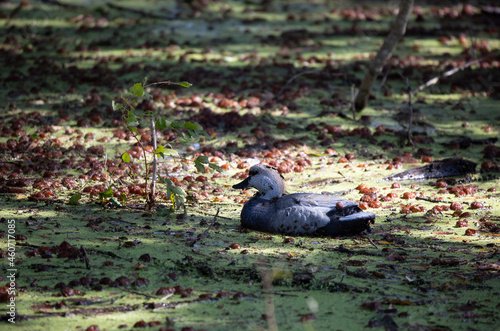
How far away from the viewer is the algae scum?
3.53 metres

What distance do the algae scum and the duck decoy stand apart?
11 centimetres

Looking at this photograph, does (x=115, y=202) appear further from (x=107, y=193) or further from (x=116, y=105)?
(x=116, y=105)

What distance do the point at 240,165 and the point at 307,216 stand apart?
222 centimetres

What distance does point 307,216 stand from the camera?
4730 millimetres

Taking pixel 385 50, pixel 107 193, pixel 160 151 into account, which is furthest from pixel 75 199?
pixel 385 50

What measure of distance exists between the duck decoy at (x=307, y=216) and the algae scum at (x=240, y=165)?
0.11 meters

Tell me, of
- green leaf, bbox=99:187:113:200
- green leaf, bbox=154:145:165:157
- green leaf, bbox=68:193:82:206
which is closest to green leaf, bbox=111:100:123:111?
green leaf, bbox=154:145:165:157

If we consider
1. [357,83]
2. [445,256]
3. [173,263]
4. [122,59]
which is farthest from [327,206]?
[122,59]

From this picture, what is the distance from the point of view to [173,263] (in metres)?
4.03

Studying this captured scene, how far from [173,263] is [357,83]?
274 inches

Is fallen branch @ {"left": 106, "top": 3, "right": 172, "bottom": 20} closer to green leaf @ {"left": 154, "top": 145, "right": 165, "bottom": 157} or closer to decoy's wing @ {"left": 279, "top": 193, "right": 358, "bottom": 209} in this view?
green leaf @ {"left": 154, "top": 145, "right": 165, "bottom": 157}

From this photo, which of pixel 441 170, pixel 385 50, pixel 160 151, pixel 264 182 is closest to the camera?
pixel 160 151

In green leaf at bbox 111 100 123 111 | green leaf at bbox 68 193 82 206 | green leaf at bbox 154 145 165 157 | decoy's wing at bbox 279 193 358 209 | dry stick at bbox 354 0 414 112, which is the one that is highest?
dry stick at bbox 354 0 414 112

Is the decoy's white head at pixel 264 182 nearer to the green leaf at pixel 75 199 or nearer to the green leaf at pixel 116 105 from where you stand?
the green leaf at pixel 116 105
